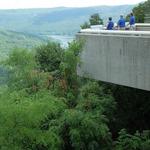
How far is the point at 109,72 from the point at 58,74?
4060 millimetres

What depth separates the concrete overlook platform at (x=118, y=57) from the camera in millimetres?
13102

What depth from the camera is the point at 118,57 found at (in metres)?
14.4

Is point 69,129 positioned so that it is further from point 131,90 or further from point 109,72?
point 131,90

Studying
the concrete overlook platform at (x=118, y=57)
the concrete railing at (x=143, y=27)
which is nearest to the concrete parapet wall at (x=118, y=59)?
the concrete overlook platform at (x=118, y=57)

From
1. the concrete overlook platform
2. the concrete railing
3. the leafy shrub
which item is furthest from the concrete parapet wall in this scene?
the leafy shrub

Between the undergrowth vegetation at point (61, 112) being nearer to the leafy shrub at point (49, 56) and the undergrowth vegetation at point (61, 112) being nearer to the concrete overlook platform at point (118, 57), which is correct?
the concrete overlook platform at point (118, 57)

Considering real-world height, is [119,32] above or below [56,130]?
above

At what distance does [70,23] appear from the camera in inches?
7785

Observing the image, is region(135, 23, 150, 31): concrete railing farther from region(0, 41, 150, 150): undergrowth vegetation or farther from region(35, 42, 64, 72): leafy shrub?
region(35, 42, 64, 72): leafy shrub

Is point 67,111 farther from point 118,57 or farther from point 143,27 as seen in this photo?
point 143,27

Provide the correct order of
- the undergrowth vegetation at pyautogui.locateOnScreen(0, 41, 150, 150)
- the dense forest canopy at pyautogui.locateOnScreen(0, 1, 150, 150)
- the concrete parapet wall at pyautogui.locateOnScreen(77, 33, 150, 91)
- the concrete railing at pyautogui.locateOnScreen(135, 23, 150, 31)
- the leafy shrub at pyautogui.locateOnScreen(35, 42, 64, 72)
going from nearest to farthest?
the concrete parapet wall at pyautogui.locateOnScreen(77, 33, 150, 91) → the undergrowth vegetation at pyautogui.locateOnScreen(0, 41, 150, 150) → the dense forest canopy at pyautogui.locateOnScreen(0, 1, 150, 150) → the concrete railing at pyautogui.locateOnScreen(135, 23, 150, 31) → the leafy shrub at pyautogui.locateOnScreen(35, 42, 64, 72)

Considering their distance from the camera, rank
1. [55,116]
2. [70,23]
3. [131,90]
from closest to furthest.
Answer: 1. [55,116]
2. [131,90]
3. [70,23]

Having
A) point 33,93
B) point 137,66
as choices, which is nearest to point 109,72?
point 137,66

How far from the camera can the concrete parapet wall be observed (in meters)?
13.1
